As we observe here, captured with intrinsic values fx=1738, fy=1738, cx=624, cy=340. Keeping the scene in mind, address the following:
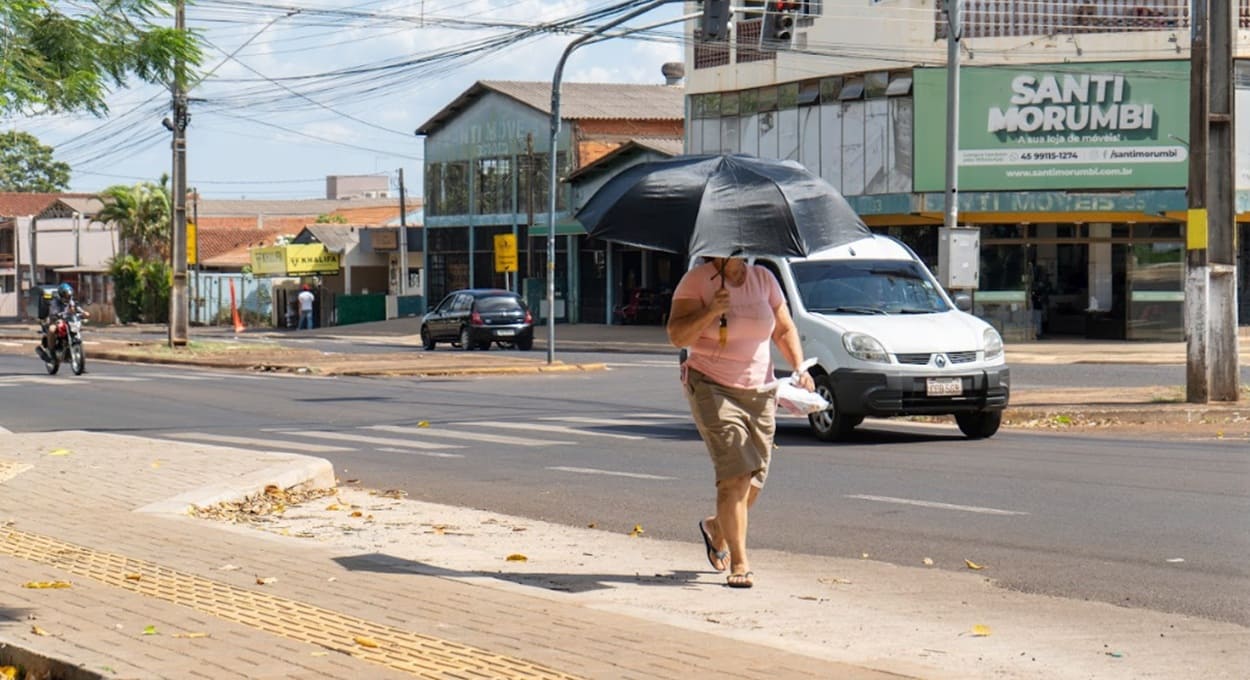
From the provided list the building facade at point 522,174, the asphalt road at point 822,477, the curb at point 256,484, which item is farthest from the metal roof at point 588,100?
the curb at point 256,484

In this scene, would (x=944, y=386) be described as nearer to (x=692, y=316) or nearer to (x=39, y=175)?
(x=692, y=316)

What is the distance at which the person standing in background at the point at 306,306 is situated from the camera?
66.1 m

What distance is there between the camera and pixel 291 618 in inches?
303

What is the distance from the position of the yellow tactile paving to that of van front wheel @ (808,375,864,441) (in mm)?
8919

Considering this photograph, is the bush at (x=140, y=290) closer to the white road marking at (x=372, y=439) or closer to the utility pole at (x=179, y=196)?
the utility pole at (x=179, y=196)

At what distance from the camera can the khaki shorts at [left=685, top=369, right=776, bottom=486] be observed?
879 centimetres

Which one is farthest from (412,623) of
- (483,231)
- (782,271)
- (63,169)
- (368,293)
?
(63,169)

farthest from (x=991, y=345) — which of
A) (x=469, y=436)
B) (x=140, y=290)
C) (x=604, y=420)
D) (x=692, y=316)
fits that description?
(x=140, y=290)

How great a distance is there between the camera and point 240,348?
136 ft

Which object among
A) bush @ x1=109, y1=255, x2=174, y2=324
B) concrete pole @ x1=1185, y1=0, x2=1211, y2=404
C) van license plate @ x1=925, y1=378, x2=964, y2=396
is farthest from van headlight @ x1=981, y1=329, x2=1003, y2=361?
bush @ x1=109, y1=255, x2=174, y2=324

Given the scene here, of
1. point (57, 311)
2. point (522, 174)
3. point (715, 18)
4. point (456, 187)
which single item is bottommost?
point (57, 311)

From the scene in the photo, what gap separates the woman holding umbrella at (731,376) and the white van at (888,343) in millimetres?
7281

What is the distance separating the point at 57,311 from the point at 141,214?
55.9 m

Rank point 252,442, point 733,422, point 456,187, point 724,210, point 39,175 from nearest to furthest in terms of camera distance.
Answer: point 733,422 < point 724,210 < point 252,442 < point 456,187 < point 39,175
